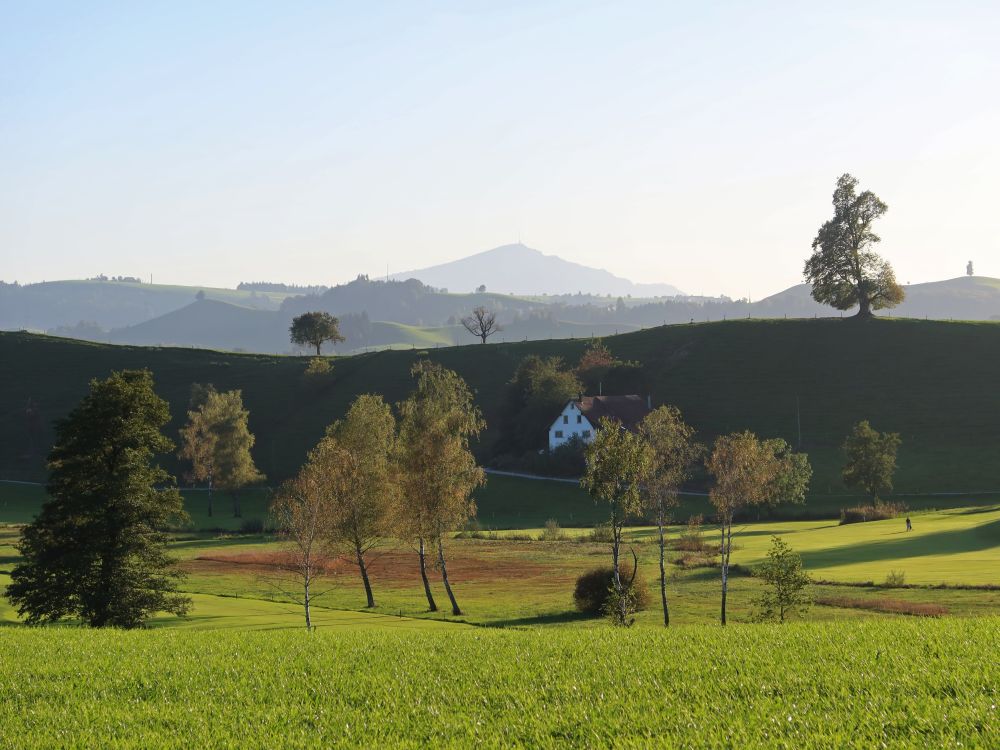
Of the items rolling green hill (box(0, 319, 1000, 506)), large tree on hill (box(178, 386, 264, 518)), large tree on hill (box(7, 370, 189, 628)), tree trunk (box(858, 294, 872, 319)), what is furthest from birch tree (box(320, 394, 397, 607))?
tree trunk (box(858, 294, 872, 319))

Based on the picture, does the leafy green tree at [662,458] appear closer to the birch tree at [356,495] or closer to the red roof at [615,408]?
the birch tree at [356,495]

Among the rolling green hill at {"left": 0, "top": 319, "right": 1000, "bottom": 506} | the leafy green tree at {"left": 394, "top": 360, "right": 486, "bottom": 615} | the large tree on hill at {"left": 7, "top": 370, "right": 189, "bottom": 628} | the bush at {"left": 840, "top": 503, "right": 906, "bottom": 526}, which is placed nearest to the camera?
the large tree on hill at {"left": 7, "top": 370, "right": 189, "bottom": 628}

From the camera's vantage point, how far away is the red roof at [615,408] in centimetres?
13212

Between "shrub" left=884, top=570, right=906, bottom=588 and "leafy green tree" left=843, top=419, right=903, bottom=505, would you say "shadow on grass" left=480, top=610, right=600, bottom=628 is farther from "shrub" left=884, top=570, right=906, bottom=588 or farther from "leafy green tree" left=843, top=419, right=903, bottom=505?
"leafy green tree" left=843, top=419, right=903, bottom=505

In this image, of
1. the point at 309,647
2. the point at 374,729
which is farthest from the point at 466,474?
the point at 374,729

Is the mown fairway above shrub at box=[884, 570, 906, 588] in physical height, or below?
below

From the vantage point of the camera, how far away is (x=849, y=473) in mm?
99250

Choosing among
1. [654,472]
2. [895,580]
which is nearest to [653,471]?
[654,472]

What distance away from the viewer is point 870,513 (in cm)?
9125

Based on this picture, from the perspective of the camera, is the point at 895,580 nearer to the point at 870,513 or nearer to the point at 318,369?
the point at 870,513

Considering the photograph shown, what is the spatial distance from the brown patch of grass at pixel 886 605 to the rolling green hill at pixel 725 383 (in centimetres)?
6418

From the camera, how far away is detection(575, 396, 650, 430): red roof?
433 ft

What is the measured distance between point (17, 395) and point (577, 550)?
11987 cm

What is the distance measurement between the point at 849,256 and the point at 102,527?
135 meters
